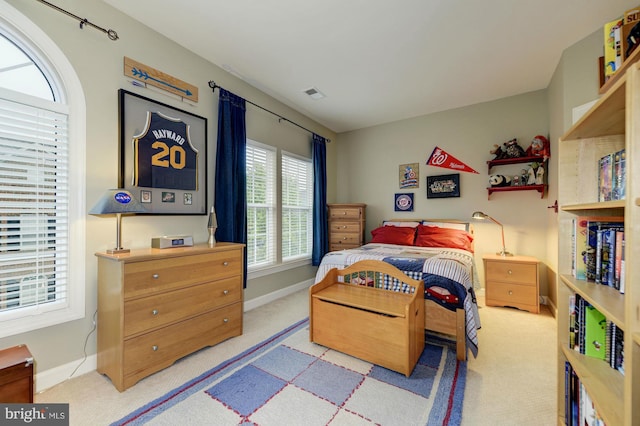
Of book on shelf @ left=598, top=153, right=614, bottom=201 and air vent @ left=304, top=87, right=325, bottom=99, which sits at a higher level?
air vent @ left=304, top=87, right=325, bottom=99

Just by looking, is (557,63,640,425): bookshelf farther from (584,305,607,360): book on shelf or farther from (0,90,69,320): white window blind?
(0,90,69,320): white window blind

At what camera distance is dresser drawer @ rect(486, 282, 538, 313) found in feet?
9.86

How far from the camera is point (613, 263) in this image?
1023 mm

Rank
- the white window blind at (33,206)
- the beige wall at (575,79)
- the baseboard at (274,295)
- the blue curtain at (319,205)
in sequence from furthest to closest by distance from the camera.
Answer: the blue curtain at (319,205) < the baseboard at (274,295) < the beige wall at (575,79) < the white window blind at (33,206)

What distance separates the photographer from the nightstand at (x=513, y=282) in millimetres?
3000

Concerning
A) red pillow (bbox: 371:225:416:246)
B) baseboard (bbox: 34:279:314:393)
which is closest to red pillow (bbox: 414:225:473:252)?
red pillow (bbox: 371:225:416:246)

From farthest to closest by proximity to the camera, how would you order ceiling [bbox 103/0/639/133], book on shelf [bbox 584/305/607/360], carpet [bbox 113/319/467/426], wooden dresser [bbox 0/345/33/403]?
ceiling [bbox 103/0/639/133] → carpet [bbox 113/319/467/426] → wooden dresser [bbox 0/345/33/403] → book on shelf [bbox 584/305/607/360]

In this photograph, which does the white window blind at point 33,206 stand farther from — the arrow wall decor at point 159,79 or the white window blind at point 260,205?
the white window blind at point 260,205

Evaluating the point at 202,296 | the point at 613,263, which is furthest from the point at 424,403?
the point at 202,296

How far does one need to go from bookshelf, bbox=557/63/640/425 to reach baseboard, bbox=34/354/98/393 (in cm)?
279

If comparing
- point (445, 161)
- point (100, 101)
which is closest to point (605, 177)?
point (100, 101)

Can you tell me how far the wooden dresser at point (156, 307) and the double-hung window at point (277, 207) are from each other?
101cm

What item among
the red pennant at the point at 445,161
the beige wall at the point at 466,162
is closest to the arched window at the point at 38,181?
the beige wall at the point at 466,162

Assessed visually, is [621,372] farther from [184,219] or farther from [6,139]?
[6,139]
